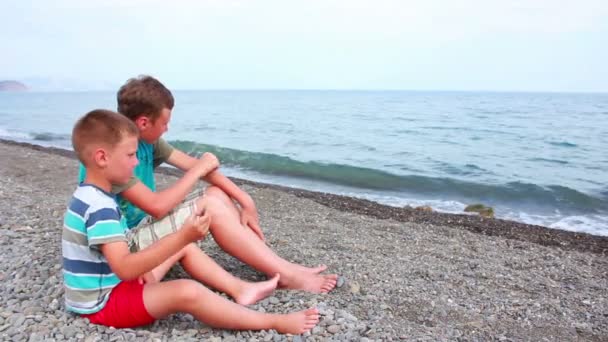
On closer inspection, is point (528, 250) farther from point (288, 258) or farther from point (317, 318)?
point (317, 318)

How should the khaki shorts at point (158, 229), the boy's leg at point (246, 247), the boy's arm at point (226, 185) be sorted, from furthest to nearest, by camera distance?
the boy's arm at point (226, 185) → the boy's leg at point (246, 247) → the khaki shorts at point (158, 229)

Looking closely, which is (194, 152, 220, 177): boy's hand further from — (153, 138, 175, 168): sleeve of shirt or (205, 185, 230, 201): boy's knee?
(153, 138, 175, 168): sleeve of shirt

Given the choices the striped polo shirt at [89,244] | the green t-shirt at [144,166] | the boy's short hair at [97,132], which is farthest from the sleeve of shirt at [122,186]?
the green t-shirt at [144,166]

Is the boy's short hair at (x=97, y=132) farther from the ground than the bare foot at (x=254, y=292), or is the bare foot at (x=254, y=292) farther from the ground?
the boy's short hair at (x=97, y=132)

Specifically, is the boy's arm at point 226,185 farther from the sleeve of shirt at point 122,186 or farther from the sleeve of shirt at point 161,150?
the sleeve of shirt at point 122,186

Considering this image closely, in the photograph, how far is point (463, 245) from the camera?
6.59m

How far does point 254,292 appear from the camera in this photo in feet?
11.8

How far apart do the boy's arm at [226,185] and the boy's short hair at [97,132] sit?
1119 mm

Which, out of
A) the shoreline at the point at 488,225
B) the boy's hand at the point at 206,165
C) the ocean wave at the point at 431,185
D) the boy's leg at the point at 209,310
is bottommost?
the ocean wave at the point at 431,185

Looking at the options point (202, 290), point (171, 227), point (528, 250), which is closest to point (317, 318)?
point (202, 290)

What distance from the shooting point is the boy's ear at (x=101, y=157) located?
271 centimetres

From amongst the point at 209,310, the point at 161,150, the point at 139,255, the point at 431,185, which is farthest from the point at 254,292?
the point at 431,185

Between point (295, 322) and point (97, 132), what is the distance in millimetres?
1633

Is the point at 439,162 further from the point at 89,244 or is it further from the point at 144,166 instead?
the point at 89,244
